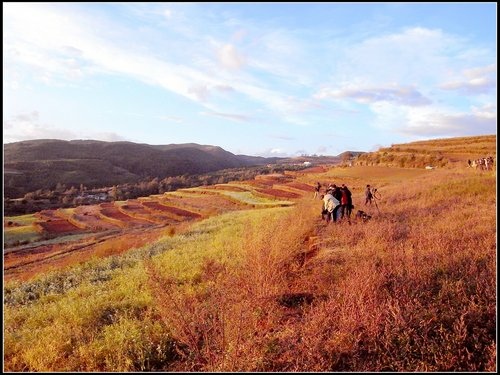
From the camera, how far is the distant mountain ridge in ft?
388

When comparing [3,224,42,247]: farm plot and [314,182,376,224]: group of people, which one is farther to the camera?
[3,224,42,247]: farm plot

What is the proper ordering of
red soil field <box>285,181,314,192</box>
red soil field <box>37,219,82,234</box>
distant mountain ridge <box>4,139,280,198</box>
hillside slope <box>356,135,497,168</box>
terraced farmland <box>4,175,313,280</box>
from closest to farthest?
terraced farmland <box>4,175,313,280</box>
red soil field <box>37,219,82,234</box>
red soil field <box>285,181,314,192</box>
hillside slope <box>356,135,497,168</box>
distant mountain ridge <box>4,139,280,198</box>

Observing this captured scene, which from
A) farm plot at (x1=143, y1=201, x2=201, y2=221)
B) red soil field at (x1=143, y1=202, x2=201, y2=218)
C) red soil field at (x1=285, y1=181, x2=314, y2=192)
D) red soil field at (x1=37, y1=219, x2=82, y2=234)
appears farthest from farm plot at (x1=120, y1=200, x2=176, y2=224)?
red soil field at (x1=285, y1=181, x2=314, y2=192)

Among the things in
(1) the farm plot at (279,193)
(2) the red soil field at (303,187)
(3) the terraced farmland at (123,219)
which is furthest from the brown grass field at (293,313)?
(2) the red soil field at (303,187)

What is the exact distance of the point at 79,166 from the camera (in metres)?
144

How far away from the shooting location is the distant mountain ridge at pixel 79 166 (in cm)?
11829

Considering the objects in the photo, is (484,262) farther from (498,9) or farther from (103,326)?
(103,326)

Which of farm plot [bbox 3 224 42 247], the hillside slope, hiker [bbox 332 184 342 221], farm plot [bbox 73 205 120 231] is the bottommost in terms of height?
farm plot [bbox 3 224 42 247]

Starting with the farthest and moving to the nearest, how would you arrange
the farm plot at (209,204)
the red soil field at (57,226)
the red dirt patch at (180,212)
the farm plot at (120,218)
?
the red dirt patch at (180,212) → the red soil field at (57,226) → the farm plot at (120,218) → the farm plot at (209,204)

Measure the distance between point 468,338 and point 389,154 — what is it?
194 ft

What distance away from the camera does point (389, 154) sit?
60.3 metres

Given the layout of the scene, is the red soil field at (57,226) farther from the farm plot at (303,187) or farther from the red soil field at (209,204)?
the farm plot at (303,187)

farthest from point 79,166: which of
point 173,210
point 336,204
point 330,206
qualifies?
point 336,204

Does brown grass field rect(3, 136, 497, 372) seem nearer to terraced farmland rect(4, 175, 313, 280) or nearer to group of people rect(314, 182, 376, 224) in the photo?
group of people rect(314, 182, 376, 224)
